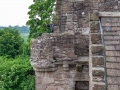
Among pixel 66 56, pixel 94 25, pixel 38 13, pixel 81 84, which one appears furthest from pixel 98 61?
pixel 38 13

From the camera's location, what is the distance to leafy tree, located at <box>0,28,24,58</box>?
30.4 metres

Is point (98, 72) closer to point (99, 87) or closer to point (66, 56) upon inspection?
point (99, 87)

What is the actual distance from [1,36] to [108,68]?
95.1 feet

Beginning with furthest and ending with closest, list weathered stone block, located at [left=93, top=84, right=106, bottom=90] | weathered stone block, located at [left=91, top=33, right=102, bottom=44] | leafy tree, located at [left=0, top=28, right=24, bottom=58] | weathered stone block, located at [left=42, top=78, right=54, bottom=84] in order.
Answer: leafy tree, located at [left=0, top=28, right=24, bottom=58]
weathered stone block, located at [left=42, top=78, right=54, bottom=84]
weathered stone block, located at [left=91, top=33, right=102, bottom=44]
weathered stone block, located at [left=93, top=84, right=106, bottom=90]

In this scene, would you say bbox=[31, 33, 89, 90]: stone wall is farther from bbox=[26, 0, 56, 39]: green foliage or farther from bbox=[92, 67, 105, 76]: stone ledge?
bbox=[26, 0, 56, 39]: green foliage

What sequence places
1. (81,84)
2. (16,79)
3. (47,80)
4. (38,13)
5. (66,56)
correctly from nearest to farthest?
(66,56)
(47,80)
(81,84)
(16,79)
(38,13)

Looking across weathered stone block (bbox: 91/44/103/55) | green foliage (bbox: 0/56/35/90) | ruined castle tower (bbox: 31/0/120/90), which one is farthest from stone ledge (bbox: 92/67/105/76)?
green foliage (bbox: 0/56/35/90)

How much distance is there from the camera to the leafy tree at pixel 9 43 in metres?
30.4

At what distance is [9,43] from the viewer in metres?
31.1

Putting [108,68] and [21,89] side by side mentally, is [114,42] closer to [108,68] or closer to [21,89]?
[108,68]

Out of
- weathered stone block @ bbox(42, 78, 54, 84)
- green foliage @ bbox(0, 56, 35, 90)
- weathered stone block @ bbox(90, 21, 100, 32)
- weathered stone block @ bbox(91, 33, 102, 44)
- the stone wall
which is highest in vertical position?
weathered stone block @ bbox(90, 21, 100, 32)

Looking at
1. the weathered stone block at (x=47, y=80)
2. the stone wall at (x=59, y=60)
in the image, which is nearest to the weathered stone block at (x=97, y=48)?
the stone wall at (x=59, y=60)

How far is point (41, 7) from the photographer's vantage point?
28328 millimetres

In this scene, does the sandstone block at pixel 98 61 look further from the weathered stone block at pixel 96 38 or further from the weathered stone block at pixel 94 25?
the weathered stone block at pixel 94 25
